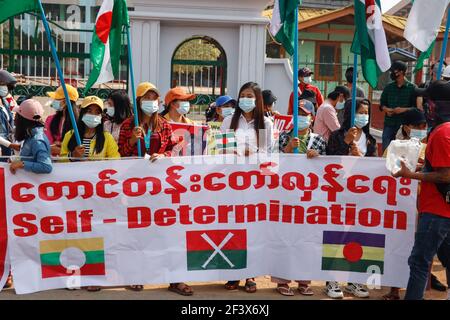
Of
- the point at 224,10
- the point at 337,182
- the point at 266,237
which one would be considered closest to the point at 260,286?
the point at 266,237

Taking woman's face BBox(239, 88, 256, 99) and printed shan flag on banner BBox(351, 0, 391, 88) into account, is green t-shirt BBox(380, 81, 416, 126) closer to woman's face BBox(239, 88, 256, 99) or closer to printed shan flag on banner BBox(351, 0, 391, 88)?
printed shan flag on banner BBox(351, 0, 391, 88)

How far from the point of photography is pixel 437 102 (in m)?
4.60

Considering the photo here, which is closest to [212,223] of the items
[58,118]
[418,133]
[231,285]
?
[231,285]

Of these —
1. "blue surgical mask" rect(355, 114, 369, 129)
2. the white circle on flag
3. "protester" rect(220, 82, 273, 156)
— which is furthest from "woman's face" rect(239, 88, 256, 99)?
the white circle on flag

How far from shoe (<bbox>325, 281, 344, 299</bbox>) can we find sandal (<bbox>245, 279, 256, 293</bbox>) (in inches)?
25.6

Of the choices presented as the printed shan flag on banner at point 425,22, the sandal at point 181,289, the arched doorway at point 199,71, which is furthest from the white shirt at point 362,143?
the arched doorway at point 199,71

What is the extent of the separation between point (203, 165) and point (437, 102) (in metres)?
1.96

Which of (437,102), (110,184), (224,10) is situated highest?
(224,10)

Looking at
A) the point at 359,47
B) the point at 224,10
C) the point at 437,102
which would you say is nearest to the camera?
the point at 437,102

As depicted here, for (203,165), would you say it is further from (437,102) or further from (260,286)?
(437,102)

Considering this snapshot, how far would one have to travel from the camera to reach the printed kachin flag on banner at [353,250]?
17.6 feet

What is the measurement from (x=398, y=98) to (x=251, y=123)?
337 cm
